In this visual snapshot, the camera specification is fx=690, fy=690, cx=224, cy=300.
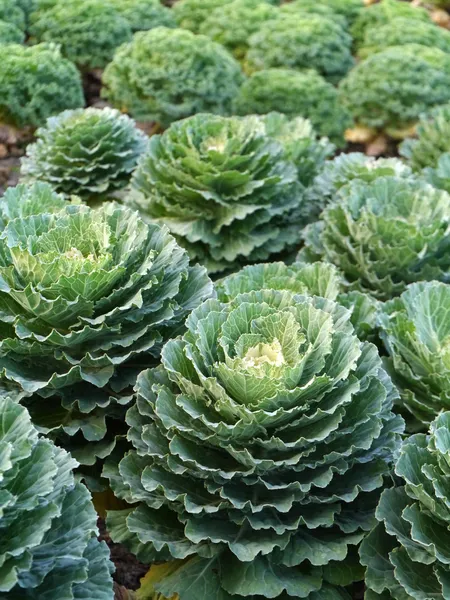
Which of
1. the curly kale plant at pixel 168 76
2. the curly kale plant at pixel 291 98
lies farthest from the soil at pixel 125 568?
the curly kale plant at pixel 291 98

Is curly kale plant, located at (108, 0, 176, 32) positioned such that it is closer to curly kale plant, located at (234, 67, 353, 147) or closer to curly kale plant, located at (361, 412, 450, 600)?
curly kale plant, located at (234, 67, 353, 147)

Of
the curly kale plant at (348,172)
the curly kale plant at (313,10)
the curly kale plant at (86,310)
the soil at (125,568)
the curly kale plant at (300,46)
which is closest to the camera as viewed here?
the curly kale plant at (86,310)

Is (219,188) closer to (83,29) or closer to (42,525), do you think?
(42,525)

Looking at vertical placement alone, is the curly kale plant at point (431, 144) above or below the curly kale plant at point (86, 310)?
below

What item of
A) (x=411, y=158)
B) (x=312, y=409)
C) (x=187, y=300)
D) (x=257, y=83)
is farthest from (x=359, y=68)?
(x=312, y=409)

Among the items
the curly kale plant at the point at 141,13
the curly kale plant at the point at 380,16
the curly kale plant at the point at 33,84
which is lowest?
the curly kale plant at the point at 380,16

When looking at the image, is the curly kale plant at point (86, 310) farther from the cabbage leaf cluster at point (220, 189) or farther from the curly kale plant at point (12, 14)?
the curly kale plant at point (12, 14)
